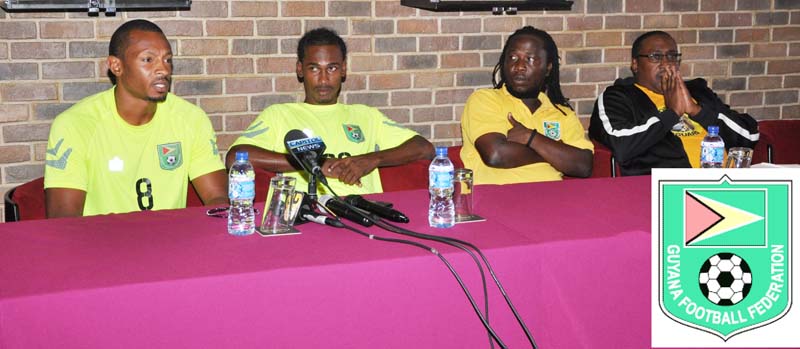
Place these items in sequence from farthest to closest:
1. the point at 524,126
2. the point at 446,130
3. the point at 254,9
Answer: the point at 446,130, the point at 254,9, the point at 524,126

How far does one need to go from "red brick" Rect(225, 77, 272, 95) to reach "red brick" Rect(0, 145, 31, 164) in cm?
89

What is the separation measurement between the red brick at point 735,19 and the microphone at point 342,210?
313 cm

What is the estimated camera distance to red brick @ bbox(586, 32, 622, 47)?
4562 millimetres

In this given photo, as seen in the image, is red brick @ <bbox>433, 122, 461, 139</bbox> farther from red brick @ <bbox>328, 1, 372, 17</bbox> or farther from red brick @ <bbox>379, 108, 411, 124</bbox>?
red brick @ <bbox>328, 1, 372, 17</bbox>

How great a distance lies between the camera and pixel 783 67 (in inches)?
196

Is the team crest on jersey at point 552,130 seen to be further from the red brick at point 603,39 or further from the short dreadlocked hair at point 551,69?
the red brick at point 603,39

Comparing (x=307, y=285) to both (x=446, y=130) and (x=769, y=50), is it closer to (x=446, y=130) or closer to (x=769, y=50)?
(x=446, y=130)

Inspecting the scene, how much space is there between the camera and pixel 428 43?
4.28 m

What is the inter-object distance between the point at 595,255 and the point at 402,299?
0.56 m

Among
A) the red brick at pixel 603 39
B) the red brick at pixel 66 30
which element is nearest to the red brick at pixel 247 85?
the red brick at pixel 66 30

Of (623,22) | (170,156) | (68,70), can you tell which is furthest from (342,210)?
(623,22)

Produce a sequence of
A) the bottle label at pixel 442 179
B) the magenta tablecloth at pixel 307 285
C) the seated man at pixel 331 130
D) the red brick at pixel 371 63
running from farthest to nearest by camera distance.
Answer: the red brick at pixel 371 63
the seated man at pixel 331 130
the bottle label at pixel 442 179
the magenta tablecloth at pixel 307 285

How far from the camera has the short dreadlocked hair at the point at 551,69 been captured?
4.10 meters

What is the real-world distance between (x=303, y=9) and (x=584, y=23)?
4.89 feet
